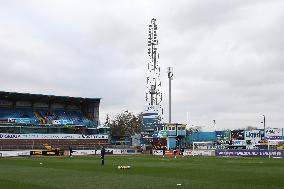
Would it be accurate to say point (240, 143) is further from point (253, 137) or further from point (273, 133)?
point (273, 133)

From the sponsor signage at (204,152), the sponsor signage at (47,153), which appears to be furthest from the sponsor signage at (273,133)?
the sponsor signage at (47,153)

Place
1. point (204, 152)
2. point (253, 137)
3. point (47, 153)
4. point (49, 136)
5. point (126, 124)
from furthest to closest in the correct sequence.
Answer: point (126, 124)
point (49, 136)
point (253, 137)
point (47, 153)
point (204, 152)

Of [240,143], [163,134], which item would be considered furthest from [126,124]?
[240,143]

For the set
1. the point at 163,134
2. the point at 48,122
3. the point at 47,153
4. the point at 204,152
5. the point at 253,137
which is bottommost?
the point at 47,153

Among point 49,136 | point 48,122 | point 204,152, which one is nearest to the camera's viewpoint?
point 204,152

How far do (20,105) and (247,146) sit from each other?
5005 centimetres

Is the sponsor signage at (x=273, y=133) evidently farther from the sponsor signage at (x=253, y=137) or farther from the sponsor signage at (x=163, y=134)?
the sponsor signage at (x=163, y=134)

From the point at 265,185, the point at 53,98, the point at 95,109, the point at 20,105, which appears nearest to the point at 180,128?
the point at 95,109

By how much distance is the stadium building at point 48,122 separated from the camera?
91375 mm

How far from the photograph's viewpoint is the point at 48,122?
329ft

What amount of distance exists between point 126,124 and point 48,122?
5222cm

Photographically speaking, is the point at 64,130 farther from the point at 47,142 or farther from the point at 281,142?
the point at 281,142

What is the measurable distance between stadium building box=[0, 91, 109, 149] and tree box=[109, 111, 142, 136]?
3648 cm

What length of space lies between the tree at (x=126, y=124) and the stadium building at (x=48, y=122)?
36.5 m
